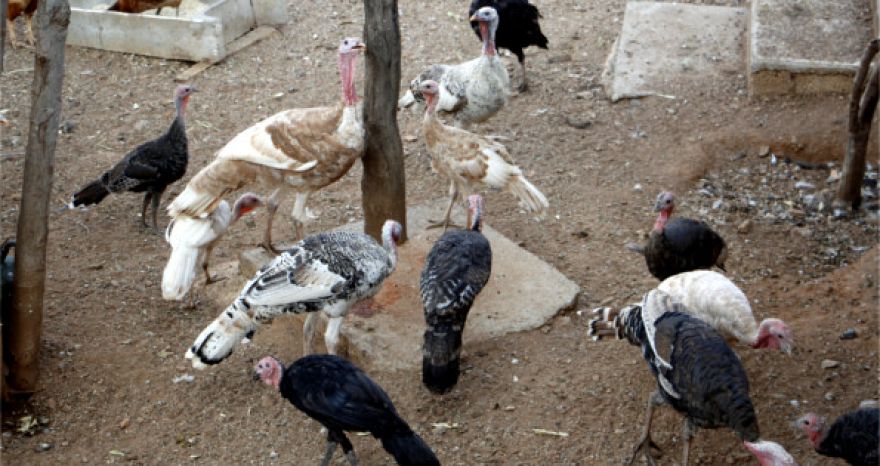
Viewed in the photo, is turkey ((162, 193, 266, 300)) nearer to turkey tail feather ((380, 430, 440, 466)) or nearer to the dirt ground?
the dirt ground

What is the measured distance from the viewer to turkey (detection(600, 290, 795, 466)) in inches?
197

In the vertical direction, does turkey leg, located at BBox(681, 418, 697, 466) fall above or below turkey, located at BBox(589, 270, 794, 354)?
below

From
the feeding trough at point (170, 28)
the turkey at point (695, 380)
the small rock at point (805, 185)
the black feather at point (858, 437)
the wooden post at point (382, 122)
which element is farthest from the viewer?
the feeding trough at point (170, 28)

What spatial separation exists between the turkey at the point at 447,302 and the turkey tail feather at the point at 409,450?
0.80 m

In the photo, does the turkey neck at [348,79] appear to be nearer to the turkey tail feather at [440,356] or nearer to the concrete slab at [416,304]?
the concrete slab at [416,304]

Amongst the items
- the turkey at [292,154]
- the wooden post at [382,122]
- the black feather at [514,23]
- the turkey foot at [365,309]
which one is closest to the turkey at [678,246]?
the wooden post at [382,122]

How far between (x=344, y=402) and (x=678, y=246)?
8.29 feet

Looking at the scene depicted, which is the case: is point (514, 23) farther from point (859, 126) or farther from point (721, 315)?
point (721, 315)

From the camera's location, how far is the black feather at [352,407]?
5137 mm

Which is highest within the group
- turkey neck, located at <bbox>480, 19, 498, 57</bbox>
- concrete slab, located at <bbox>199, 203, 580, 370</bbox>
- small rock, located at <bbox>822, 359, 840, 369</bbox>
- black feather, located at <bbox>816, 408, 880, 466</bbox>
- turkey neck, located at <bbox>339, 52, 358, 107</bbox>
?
turkey neck, located at <bbox>339, 52, 358, 107</bbox>

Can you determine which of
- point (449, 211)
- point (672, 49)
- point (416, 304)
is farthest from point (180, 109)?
point (672, 49)

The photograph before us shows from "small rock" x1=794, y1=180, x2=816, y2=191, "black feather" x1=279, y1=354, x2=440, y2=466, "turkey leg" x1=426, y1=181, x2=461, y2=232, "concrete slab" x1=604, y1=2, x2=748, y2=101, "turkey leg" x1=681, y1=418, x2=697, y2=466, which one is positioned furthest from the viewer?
"concrete slab" x1=604, y1=2, x2=748, y2=101

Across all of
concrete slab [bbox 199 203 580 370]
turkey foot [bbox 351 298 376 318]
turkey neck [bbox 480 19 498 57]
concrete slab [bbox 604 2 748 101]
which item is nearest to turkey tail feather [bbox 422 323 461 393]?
concrete slab [bbox 199 203 580 370]

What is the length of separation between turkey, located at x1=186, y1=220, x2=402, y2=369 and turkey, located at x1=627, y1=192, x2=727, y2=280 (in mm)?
1774
